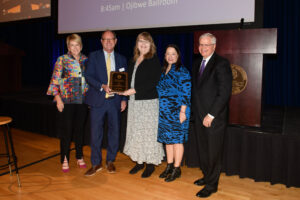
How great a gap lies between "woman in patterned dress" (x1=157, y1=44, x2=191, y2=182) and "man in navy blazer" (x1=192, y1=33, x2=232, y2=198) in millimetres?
118

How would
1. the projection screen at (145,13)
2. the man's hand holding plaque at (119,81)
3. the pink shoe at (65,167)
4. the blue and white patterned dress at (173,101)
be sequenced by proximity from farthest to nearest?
the projection screen at (145,13)
the pink shoe at (65,167)
the man's hand holding plaque at (119,81)
the blue and white patterned dress at (173,101)

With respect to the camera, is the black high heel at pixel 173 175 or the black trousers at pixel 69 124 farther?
the black trousers at pixel 69 124

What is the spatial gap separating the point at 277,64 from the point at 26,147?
13.9 ft

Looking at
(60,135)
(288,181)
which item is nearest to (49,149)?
(60,135)

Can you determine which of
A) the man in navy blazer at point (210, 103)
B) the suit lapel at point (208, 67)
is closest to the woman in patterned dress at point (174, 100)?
the man in navy blazer at point (210, 103)

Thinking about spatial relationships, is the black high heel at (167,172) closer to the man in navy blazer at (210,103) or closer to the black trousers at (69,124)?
the man in navy blazer at (210,103)

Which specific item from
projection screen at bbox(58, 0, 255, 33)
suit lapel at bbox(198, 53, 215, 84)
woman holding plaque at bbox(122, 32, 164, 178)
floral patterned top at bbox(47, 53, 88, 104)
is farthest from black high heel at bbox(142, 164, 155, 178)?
projection screen at bbox(58, 0, 255, 33)

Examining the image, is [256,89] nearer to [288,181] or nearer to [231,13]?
[288,181]

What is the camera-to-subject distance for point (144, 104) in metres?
2.64

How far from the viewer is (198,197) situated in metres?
2.37

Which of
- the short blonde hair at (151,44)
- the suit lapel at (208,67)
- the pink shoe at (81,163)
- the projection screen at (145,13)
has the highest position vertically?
the projection screen at (145,13)

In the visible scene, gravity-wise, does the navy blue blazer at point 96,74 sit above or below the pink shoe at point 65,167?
above

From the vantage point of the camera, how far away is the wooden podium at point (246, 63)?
2.52 meters

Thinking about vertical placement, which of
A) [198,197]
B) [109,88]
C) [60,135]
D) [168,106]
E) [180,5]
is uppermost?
[180,5]
